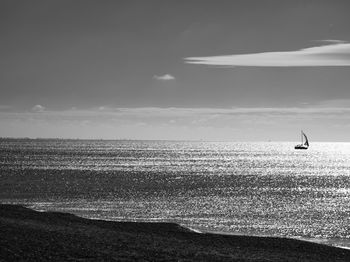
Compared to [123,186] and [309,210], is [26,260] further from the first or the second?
[123,186]

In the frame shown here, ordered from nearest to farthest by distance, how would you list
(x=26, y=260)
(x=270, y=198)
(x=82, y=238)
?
(x=26, y=260)
(x=82, y=238)
(x=270, y=198)

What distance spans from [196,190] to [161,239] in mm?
55246

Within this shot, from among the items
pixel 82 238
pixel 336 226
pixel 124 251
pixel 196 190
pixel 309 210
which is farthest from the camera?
pixel 196 190

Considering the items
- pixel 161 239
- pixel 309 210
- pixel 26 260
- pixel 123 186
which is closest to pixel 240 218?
pixel 309 210

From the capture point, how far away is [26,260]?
904 inches

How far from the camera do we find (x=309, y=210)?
63781 mm

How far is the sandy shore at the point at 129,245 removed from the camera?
82.8ft

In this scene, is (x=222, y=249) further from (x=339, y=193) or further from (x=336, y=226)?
(x=339, y=193)

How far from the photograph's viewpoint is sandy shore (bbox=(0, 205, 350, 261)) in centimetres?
2523

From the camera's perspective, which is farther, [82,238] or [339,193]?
[339,193]

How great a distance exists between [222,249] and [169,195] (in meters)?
46.9

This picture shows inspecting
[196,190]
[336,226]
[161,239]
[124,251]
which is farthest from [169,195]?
[124,251]

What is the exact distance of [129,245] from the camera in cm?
2908

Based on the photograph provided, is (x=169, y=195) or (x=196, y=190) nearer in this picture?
(x=169, y=195)
